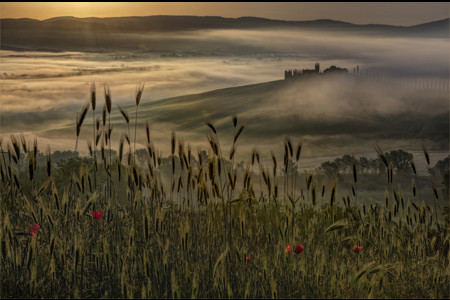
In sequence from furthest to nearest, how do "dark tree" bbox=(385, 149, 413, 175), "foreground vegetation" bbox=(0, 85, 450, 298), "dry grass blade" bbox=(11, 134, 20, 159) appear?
1. "dark tree" bbox=(385, 149, 413, 175)
2. "dry grass blade" bbox=(11, 134, 20, 159)
3. "foreground vegetation" bbox=(0, 85, 450, 298)

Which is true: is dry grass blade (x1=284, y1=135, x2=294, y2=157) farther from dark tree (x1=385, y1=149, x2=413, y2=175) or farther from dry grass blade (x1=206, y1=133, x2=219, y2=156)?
dark tree (x1=385, y1=149, x2=413, y2=175)

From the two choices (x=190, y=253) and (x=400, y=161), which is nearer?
(x=190, y=253)

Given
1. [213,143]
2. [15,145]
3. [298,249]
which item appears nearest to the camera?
[213,143]

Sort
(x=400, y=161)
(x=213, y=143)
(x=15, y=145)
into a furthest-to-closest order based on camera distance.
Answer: (x=400, y=161)
(x=15, y=145)
(x=213, y=143)

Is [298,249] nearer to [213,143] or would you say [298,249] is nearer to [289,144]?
[289,144]

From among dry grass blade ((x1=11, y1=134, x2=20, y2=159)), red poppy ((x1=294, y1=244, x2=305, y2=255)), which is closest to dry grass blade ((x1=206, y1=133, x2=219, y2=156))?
red poppy ((x1=294, y1=244, x2=305, y2=255))

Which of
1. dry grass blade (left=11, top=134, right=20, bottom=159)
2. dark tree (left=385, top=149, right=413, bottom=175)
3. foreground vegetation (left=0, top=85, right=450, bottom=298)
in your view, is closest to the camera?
foreground vegetation (left=0, top=85, right=450, bottom=298)

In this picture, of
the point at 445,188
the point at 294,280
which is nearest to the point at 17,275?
the point at 294,280

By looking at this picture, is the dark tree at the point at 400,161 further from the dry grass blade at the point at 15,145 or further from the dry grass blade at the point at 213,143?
the dry grass blade at the point at 15,145

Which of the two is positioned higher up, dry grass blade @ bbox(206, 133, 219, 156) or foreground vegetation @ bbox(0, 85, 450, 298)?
dry grass blade @ bbox(206, 133, 219, 156)

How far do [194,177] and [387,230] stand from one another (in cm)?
175

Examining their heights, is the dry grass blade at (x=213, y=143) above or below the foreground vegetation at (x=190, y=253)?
above

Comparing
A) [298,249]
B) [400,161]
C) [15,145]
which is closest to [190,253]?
[298,249]

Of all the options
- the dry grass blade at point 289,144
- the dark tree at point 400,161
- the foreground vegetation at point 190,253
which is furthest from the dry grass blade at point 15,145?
the dark tree at point 400,161
